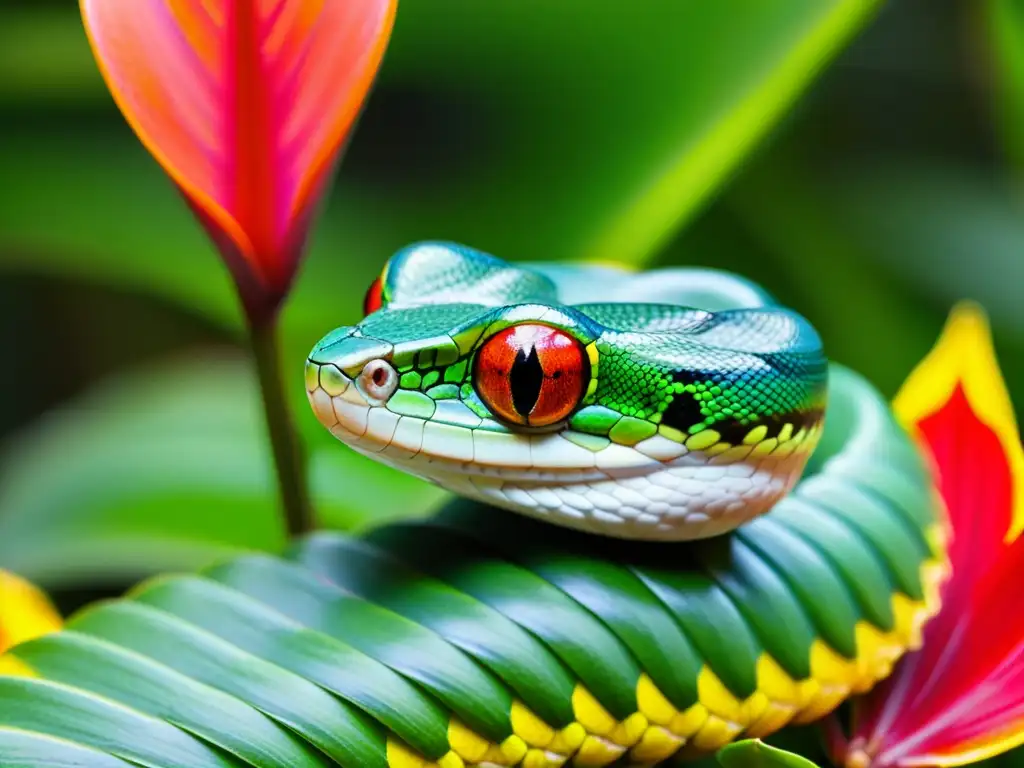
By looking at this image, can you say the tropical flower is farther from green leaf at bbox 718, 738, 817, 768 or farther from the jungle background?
green leaf at bbox 718, 738, 817, 768

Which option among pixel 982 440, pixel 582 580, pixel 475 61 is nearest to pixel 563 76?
pixel 475 61

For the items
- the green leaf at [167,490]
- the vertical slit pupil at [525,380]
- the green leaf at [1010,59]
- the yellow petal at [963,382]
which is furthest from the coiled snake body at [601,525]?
the green leaf at [1010,59]

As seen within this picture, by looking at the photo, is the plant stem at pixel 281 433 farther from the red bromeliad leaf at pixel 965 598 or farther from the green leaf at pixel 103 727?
the red bromeliad leaf at pixel 965 598

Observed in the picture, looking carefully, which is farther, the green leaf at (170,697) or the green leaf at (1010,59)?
the green leaf at (1010,59)

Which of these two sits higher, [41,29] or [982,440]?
[41,29]

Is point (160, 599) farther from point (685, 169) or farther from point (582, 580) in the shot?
point (685, 169)

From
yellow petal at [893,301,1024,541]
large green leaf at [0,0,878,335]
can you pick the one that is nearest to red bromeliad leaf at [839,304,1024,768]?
yellow petal at [893,301,1024,541]
